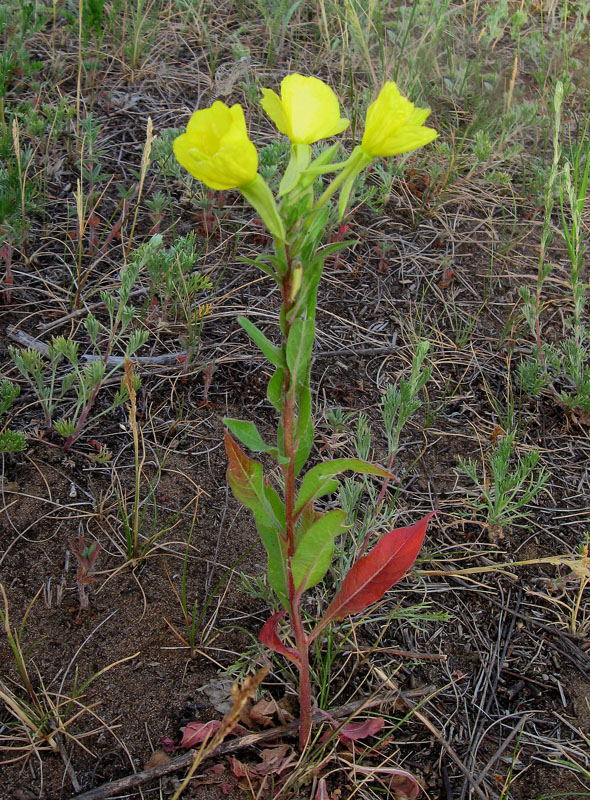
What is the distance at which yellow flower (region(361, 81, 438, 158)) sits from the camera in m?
1.26

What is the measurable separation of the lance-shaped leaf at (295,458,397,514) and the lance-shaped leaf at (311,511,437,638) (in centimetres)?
26

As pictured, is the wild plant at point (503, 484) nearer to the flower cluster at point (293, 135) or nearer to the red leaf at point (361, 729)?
the red leaf at point (361, 729)

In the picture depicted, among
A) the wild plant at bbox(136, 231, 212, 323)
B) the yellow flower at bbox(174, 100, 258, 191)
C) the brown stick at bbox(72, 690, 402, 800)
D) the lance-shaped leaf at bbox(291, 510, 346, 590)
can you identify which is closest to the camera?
the yellow flower at bbox(174, 100, 258, 191)

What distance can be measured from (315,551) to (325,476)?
0.19 meters

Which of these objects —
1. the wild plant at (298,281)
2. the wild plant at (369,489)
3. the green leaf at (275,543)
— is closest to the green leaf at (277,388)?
the wild plant at (298,281)

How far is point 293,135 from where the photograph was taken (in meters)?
1.30

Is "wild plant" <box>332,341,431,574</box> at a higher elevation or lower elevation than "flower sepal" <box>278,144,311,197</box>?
lower

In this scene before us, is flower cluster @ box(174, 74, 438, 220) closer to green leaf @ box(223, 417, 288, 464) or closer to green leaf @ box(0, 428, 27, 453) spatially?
green leaf @ box(223, 417, 288, 464)

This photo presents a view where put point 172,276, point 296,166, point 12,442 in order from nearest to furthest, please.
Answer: point 296,166, point 12,442, point 172,276

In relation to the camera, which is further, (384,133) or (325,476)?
(325,476)

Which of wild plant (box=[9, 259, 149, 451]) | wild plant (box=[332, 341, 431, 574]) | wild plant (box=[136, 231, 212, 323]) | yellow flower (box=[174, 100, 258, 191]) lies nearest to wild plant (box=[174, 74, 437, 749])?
yellow flower (box=[174, 100, 258, 191])

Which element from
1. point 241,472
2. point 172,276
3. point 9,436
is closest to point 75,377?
point 9,436

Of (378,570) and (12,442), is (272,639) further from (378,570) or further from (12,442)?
(12,442)

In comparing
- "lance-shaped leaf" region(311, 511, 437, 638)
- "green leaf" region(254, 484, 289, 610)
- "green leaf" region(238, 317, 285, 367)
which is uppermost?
"green leaf" region(238, 317, 285, 367)
